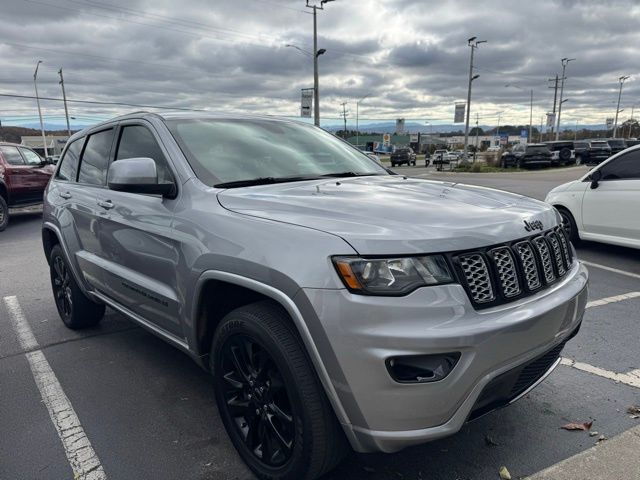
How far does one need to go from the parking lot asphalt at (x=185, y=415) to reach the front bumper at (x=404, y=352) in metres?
0.70

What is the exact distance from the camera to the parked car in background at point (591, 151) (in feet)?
112

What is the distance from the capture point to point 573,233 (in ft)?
25.4

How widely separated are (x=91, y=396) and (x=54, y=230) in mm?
1872

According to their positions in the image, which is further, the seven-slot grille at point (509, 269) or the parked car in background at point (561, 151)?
the parked car in background at point (561, 151)

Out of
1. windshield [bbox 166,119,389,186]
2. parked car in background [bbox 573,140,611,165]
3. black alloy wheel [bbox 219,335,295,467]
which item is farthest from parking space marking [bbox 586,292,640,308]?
parked car in background [bbox 573,140,611,165]

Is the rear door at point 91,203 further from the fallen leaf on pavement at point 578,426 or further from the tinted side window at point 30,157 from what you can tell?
the tinted side window at point 30,157

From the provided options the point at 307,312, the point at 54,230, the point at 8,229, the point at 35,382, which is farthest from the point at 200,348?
the point at 8,229

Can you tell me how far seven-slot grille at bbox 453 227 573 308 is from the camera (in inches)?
82.0

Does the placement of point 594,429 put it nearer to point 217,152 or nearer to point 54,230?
point 217,152

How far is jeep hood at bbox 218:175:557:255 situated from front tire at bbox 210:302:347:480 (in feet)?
1.55

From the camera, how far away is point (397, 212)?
90.5 inches

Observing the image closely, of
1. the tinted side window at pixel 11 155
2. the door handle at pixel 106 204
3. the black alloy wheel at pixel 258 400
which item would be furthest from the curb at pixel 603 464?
the tinted side window at pixel 11 155

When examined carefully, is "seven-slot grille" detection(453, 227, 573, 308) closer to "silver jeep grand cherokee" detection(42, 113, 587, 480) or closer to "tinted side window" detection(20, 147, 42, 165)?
"silver jeep grand cherokee" detection(42, 113, 587, 480)

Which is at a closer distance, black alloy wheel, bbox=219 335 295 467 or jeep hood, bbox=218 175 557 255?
jeep hood, bbox=218 175 557 255
